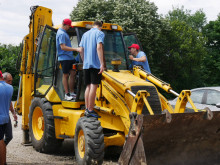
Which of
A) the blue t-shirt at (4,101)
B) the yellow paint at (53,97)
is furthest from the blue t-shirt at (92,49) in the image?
the yellow paint at (53,97)

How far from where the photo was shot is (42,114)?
8.46 m

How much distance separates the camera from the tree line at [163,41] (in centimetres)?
2923

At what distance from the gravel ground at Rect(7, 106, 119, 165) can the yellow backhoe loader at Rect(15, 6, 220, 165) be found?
0.25 metres

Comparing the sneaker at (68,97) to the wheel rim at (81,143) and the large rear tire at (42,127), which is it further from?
the wheel rim at (81,143)

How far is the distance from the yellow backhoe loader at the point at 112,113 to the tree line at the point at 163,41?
19.7 m

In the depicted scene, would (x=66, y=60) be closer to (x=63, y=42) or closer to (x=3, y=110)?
(x=63, y=42)

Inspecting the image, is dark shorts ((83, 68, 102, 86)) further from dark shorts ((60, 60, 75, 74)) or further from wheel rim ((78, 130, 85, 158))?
dark shorts ((60, 60, 75, 74))

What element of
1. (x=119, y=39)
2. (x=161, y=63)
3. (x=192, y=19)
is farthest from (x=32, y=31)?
(x=192, y=19)

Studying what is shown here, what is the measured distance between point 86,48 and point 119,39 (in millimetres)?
1495

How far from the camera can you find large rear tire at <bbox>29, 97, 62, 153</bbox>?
7955 mm

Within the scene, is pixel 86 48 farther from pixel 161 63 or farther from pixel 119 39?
pixel 161 63

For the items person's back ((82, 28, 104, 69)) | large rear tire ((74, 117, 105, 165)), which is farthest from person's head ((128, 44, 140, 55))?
large rear tire ((74, 117, 105, 165))

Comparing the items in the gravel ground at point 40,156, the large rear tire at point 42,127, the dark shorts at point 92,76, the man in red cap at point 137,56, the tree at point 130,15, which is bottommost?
the gravel ground at point 40,156

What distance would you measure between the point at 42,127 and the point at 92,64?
108 inches
